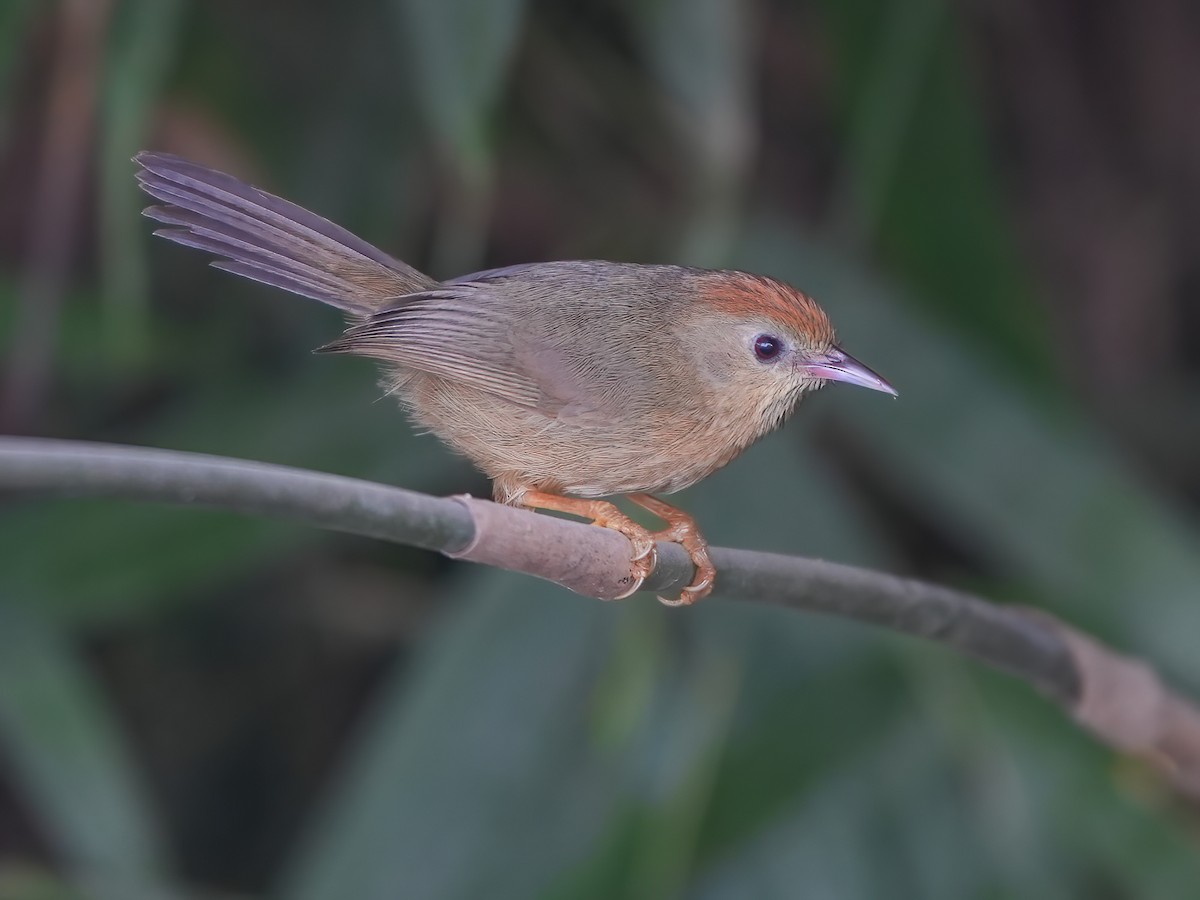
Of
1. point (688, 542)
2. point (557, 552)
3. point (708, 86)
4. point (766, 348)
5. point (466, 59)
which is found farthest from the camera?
point (708, 86)

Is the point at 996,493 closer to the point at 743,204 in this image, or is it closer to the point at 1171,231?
the point at 743,204

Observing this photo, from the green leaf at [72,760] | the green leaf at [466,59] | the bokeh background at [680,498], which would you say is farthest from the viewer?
the green leaf at [72,760]

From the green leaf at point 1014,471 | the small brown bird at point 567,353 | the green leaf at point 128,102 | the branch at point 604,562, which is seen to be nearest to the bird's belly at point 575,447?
the small brown bird at point 567,353

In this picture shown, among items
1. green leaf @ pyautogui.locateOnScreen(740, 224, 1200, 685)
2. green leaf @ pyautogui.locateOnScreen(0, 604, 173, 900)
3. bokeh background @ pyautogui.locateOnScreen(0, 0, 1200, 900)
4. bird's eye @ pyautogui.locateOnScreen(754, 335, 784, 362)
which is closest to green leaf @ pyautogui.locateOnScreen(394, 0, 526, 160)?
bokeh background @ pyautogui.locateOnScreen(0, 0, 1200, 900)

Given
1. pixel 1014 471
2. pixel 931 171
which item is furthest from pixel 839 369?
pixel 931 171

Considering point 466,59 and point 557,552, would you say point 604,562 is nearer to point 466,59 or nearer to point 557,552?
point 557,552

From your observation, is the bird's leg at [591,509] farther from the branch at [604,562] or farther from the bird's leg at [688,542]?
the branch at [604,562]
